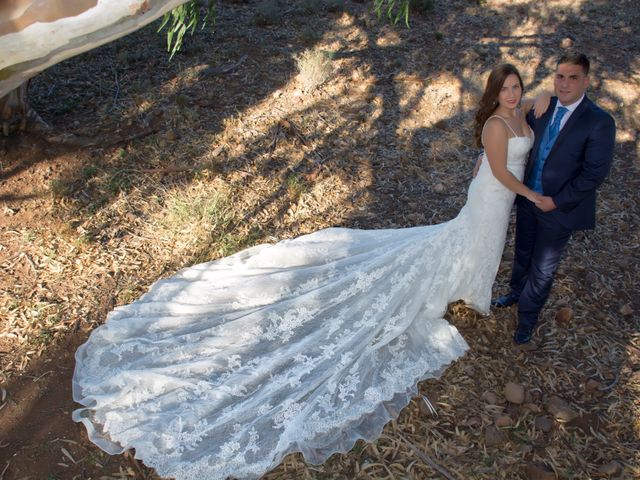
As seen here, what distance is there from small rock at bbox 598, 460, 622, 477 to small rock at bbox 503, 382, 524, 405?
567 millimetres

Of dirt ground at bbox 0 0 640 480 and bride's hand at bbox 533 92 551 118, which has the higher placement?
bride's hand at bbox 533 92 551 118

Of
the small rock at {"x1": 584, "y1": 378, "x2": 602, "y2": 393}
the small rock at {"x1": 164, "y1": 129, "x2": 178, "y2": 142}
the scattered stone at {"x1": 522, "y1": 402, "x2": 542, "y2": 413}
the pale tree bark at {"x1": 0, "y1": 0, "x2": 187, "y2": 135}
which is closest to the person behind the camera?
the pale tree bark at {"x1": 0, "y1": 0, "x2": 187, "y2": 135}

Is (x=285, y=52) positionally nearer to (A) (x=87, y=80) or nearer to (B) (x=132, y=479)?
(A) (x=87, y=80)

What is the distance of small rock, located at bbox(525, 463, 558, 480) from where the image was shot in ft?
9.62

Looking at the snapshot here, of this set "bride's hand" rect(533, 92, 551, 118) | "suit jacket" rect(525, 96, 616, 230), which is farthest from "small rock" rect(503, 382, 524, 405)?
"bride's hand" rect(533, 92, 551, 118)

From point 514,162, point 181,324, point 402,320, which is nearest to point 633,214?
point 514,162

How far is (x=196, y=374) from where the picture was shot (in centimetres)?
331

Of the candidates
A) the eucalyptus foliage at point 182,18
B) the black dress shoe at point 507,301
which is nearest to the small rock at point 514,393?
the black dress shoe at point 507,301

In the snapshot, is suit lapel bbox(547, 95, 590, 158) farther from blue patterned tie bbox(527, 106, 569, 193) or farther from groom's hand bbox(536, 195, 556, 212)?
groom's hand bbox(536, 195, 556, 212)

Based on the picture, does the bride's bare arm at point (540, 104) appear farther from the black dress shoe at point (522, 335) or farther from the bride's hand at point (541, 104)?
the black dress shoe at point (522, 335)

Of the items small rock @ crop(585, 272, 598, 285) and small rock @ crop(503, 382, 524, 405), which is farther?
small rock @ crop(585, 272, 598, 285)

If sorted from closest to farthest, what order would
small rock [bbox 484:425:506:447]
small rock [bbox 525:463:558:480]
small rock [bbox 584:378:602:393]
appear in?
small rock [bbox 525:463:558:480] → small rock [bbox 484:425:506:447] → small rock [bbox 584:378:602:393]

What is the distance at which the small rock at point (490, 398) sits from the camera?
3.44 metres

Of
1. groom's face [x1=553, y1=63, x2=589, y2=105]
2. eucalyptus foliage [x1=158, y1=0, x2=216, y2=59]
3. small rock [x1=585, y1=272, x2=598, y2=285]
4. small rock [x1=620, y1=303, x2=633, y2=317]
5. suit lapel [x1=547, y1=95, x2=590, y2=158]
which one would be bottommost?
small rock [x1=620, y1=303, x2=633, y2=317]
